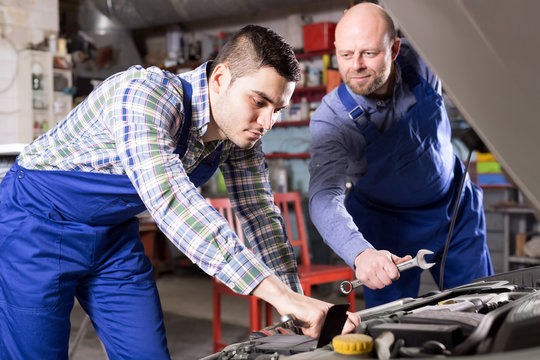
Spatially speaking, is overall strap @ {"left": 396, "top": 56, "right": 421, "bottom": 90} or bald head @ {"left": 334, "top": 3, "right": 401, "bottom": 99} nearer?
bald head @ {"left": 334, "top": 3, "right": 401, "bottom": 99}

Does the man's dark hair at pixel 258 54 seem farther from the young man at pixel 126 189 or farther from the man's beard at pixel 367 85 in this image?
the man's beard at pixel 367 85

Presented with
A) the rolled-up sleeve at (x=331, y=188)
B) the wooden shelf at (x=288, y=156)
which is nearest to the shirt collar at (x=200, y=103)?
the rolled-up sleeve at (x=331, y=188)

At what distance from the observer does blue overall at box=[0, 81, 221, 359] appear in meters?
1.50

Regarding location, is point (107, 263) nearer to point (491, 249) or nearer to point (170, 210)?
point (170, 210)

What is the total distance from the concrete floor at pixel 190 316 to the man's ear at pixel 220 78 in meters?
1.93

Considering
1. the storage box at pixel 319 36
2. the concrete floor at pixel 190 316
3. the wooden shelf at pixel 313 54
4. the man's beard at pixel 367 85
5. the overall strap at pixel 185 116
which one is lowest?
the concrete floor at pixel 190 316

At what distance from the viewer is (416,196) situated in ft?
6.68

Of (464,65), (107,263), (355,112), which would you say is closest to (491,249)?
(355,112)

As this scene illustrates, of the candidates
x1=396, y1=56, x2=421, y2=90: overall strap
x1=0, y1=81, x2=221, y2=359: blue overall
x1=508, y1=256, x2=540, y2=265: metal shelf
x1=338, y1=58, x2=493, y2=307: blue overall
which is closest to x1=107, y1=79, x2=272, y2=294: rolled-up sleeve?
x1=0, y1=81, x2=221, y2=359: blue overall

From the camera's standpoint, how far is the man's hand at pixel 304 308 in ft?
3.49

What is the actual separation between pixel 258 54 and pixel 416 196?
892mm

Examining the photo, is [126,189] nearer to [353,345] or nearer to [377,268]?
[377,268]

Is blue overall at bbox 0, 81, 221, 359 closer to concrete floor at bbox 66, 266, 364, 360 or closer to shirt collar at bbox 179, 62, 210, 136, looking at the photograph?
shirt collar at bbox 179, 62, 210, 136

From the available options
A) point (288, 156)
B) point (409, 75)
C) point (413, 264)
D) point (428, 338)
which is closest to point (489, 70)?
point (428, 338)
